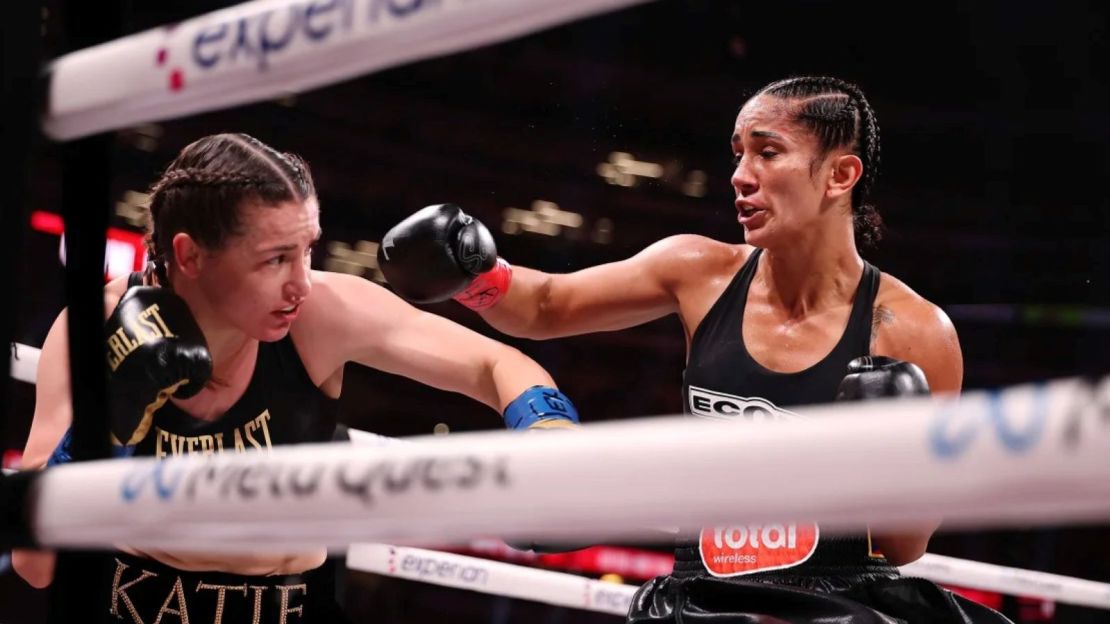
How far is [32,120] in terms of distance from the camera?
86 centimetres

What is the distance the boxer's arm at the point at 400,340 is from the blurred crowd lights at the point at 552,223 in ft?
17.2

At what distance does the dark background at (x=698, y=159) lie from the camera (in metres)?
5.69

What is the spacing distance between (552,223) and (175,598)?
5437 millimetres

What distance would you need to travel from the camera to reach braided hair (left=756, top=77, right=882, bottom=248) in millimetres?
1523

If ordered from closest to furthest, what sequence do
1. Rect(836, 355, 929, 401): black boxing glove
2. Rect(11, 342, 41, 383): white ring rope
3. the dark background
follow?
Rect(836, 355, 929, 401): black boxing glove
Rect(11, 342, 41, 383): white ring rope
the dark background

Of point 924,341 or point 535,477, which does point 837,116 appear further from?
point 535,477

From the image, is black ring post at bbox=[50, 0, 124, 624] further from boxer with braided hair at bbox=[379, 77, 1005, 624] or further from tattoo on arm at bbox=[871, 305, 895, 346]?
tattoo on arm at bbox=[871, 305, 895, 346]

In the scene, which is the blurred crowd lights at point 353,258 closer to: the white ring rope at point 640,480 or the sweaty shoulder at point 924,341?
the sweaty shoulder at point 924,341

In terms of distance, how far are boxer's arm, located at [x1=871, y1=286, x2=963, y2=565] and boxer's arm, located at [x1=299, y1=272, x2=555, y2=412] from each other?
448 millimetres

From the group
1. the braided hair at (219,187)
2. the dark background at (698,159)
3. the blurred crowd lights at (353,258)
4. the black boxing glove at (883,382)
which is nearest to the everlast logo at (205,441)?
the braided hair at (219,187)

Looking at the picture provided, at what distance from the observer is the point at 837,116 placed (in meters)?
1.54

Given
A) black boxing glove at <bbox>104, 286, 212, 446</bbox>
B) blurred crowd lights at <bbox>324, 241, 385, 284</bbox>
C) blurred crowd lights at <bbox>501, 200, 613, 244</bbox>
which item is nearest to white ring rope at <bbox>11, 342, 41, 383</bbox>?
black boxing glove at <bbox>104, 286, 212, 446</bbox>

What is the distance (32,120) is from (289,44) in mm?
216

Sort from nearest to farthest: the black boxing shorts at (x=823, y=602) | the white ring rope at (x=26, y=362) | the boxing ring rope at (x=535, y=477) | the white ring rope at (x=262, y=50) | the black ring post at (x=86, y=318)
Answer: the boxing ring rope at (x=535, y=477) → the white ring rope at (x=262, y=50) → the black ring post at (x=86, y=318) → the black boxing shorts at (x=823, y=602) → the white ring rope at (x=26, y=362)
